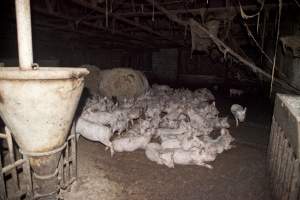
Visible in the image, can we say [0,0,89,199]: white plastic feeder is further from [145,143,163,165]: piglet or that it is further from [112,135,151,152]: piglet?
[145,143,163,165]: piglet

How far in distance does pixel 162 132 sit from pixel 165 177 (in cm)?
151

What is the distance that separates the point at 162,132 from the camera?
561 centimetres

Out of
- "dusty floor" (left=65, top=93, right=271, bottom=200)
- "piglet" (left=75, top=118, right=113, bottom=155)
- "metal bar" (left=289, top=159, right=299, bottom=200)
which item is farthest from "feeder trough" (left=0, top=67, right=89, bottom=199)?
"metal bar" (left=289, top=159, right=299, bottom=200)

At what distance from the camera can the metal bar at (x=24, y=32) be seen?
8.63ft

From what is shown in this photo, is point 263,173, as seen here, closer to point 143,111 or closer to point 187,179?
point 187,179

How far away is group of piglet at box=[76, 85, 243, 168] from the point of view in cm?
473

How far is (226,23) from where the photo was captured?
6547 millimetres

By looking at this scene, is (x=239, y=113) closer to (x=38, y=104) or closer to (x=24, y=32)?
(x=38, y=104)

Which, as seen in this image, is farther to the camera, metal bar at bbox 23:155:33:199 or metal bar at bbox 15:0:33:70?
metal bar at bbox 23:155:33:199

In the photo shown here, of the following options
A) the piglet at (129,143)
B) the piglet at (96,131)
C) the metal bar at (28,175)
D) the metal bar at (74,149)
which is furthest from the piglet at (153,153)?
the metal bar at (28,175)

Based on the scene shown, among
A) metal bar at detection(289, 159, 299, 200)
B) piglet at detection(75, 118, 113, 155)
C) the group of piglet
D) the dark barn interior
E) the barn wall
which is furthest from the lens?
the barn wall

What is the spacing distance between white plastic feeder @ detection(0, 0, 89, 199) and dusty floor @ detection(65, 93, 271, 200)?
1.06m

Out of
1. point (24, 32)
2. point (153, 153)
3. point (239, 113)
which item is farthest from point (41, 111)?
point (239, 113)

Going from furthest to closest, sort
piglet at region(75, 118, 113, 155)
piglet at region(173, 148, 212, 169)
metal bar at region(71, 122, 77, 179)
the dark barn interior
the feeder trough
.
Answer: piglet at region(75, 118, 113, 155)
piglet at region(173, 148, 212, 169)
metal bar at region(71, 122, 77, 179)
the dark barn interior
the feeder trough
